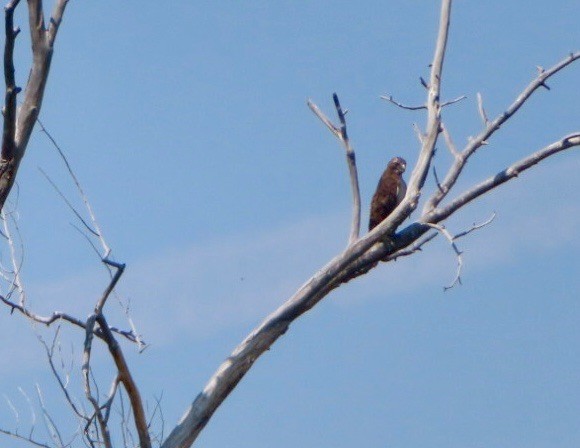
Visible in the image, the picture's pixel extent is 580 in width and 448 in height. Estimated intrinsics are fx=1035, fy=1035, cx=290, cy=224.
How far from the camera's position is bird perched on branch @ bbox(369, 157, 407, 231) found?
8812 millimetres

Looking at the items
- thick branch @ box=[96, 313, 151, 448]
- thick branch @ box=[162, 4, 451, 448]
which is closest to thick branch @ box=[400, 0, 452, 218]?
thick branch @ box=[162, 4, 451, 448]

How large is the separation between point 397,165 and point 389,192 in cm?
43

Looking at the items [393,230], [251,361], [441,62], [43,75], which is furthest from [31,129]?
[441,62]

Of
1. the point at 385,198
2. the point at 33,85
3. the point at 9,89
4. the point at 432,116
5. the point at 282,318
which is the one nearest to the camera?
the point at 9,89

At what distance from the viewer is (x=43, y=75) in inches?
201

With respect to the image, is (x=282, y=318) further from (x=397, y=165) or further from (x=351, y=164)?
(x=397, y=165)

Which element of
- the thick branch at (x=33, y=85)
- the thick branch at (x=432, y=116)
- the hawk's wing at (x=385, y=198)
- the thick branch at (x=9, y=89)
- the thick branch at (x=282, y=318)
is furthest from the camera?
the hawk's wing at (x=385, y=198)

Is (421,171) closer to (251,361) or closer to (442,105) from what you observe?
(442,105)

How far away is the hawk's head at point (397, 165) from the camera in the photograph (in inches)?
364

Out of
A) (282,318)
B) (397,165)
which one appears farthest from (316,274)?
(397,165)

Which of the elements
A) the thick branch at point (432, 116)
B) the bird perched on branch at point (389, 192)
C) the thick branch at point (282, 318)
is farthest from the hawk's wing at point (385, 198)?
the thick branch at point (282, 318)

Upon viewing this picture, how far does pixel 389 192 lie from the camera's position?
8930mm

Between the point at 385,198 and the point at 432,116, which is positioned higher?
the point at 385,198

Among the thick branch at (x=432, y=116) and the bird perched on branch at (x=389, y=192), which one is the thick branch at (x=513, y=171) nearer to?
the thick branch at (x=432, y=116)
